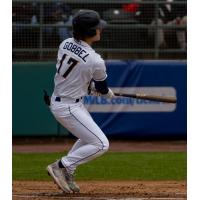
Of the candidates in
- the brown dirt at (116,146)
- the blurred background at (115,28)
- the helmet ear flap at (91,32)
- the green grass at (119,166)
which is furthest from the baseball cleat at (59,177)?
the blurred background at (115,28)

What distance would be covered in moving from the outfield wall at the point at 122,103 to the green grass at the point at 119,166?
5.68 feet

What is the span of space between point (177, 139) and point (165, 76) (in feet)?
4.46

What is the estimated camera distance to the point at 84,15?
6930 mm

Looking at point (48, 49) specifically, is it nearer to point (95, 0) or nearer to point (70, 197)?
point (95, 0)

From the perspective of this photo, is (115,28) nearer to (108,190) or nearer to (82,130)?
(108,190)

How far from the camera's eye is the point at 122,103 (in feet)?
46.7

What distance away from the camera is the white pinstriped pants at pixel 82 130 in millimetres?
6949

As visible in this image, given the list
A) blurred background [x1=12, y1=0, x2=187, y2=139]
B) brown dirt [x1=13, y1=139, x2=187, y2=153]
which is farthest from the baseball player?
blurred background [x1=12, y1=0, x2=187, y2=139]

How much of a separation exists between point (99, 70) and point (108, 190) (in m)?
1.64

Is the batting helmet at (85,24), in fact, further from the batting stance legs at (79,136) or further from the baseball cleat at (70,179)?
the baseball cleat at (70,179)

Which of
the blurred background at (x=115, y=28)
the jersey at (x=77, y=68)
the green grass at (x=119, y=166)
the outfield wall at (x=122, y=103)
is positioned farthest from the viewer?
the blurred background at (x=115, y=28)

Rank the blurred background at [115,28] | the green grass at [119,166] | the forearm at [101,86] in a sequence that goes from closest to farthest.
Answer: the forearm at [101,86] → the green grass at [119,166] → the blurred background at [115,28]

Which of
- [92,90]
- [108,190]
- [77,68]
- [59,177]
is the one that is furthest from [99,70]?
[108,190]
